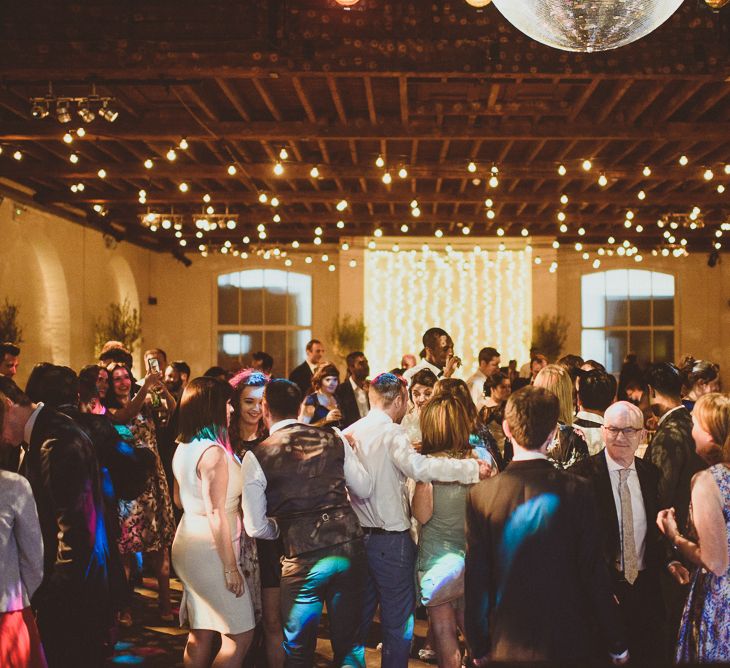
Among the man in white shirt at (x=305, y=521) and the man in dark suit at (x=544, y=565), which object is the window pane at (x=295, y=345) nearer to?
the man in white shirt at (x=305, y=521)

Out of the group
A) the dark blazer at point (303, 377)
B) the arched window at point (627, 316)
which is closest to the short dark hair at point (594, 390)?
the dark blazer at point (303, 377)

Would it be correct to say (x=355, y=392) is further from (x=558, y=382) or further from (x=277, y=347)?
(x=277, y=347)

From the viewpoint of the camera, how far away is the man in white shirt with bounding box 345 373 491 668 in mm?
3695

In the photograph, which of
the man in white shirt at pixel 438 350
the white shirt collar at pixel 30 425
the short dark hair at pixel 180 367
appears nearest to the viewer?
the white shirt collar at pixel 30 425

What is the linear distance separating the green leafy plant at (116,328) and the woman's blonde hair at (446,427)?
1159 cm

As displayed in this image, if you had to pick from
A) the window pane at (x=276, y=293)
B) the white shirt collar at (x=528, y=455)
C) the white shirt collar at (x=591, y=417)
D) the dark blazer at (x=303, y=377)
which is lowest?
the dark blazer at (x=303, y=377)

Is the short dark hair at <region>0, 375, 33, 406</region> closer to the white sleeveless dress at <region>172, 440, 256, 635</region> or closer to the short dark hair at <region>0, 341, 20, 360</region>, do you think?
the white sleeveless dress at <region>172, 440, 256, 635</region>

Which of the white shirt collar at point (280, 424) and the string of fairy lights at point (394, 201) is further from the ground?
the string of fairy lights at point (394, 201)

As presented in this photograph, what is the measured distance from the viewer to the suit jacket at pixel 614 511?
10.6 ft

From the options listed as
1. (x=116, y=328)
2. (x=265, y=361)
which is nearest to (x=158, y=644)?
(x=265, y=361)

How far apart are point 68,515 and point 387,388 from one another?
143cm

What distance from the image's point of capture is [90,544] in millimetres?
3021

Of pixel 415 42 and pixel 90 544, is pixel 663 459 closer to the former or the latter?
pixel 90 544

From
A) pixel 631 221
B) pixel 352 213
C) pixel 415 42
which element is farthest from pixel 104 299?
pixel 415 42
